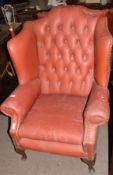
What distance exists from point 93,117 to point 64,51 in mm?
684

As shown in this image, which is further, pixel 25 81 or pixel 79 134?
pixel 25 81

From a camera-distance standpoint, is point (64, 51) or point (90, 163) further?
point (64, 51)

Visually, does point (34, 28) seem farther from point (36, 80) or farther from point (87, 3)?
point (87, 3)

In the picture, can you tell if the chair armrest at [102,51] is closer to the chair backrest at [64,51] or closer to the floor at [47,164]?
the chair backrest at [64,51]

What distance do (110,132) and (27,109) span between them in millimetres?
832

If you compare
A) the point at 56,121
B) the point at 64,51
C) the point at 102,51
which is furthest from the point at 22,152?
the point at 102,51

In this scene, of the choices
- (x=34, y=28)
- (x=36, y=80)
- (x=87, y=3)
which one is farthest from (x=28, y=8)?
(x=36, y=80)

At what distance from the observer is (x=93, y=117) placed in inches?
54.5

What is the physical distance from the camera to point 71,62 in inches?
72.4

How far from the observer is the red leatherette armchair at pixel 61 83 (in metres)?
1.49

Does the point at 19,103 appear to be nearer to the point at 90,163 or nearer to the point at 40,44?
the point at 40,44

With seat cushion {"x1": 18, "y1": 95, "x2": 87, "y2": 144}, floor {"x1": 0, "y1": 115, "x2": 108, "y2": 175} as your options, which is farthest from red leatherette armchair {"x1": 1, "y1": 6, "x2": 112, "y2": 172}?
floor {"x1": 0, "y1": 115, "x2": 108, "y2": 175}

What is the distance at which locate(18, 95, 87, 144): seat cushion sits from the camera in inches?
58.9

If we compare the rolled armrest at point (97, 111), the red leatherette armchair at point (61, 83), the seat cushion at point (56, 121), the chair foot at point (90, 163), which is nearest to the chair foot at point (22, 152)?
the red leatherette armchair at point (61, 83)
